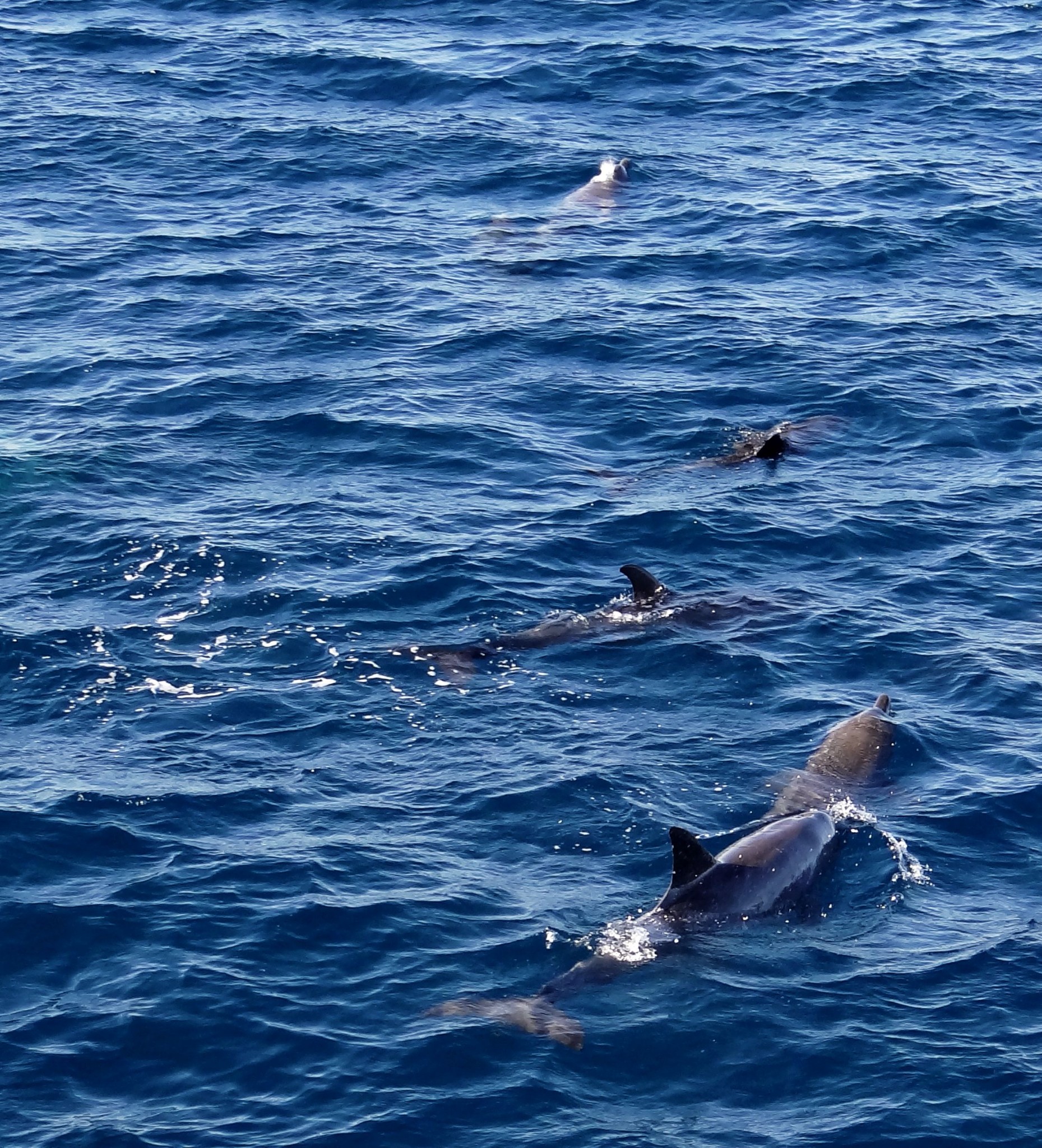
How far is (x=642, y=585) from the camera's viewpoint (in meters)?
26.6

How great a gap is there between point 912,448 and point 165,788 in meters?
15.9

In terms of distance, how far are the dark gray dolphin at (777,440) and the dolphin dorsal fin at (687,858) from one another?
39.6ft

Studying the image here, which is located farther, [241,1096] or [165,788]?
[165,788]

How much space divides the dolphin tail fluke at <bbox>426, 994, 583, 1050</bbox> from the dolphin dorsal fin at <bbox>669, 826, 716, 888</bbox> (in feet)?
7.46

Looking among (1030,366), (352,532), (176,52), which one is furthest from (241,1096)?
(176,52)

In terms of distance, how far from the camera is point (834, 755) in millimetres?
23734

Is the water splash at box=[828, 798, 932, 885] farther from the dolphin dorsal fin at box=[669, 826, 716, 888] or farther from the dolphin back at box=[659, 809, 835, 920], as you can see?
the dolphin dorsal fin at box=[669, 826, 716, 888]

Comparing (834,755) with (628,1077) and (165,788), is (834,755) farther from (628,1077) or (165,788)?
(165,788)

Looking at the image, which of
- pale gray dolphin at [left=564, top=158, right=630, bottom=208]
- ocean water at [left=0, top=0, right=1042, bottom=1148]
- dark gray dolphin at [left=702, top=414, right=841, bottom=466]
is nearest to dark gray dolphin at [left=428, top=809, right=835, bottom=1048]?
ocean water at [left=0, top=0, right=1042, bottom=1148]

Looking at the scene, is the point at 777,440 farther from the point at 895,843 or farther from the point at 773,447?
the point at 895,843

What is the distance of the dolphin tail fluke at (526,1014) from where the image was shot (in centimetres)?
1855

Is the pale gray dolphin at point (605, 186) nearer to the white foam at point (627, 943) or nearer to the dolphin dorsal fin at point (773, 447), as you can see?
the dolphin dorsal fin at point (773, 447)

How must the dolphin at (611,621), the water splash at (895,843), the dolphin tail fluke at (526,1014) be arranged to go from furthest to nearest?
1. the dolphin at (611,621)
2. the water splash at (895,843)
3. the dolphin tail fluke at (526,1014)

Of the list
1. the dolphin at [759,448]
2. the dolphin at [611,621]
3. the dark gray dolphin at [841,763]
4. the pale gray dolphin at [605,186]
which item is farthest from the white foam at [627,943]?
the pale gray dolphin at [605,186]
